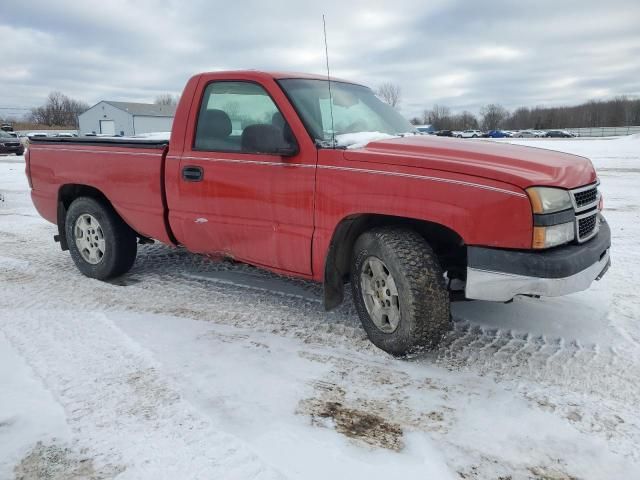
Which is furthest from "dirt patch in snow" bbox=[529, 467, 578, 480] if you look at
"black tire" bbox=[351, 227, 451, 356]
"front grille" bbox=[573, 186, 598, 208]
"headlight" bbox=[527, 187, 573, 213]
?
"front grille" bbox=[573, 186, 598, 208]

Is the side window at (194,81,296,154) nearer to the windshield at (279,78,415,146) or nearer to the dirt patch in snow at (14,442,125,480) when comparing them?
the windshield at (279,78,415,146)

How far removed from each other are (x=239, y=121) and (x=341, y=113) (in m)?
0.80

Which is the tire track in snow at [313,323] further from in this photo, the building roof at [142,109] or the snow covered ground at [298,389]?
the building roof at [142,109]

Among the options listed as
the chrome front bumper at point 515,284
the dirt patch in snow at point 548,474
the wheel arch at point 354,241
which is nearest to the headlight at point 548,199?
the chrome front bumper at point 515,284

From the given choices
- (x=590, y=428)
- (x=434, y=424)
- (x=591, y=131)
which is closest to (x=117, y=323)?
(x=434, y=424)

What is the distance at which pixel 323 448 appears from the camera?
2340 millimetres

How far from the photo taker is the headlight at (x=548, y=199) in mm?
2668

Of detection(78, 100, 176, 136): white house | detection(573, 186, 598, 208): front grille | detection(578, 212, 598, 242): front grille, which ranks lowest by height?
detection(578, 212, 598, 242): front grille

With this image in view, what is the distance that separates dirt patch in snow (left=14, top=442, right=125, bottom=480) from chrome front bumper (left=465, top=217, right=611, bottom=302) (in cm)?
202

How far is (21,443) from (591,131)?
78.8 metres

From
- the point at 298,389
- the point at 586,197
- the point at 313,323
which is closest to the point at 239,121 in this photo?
the point at 313,323

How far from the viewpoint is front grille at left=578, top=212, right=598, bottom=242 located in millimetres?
2984

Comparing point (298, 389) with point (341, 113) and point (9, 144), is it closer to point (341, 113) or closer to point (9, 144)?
point (341, 113)

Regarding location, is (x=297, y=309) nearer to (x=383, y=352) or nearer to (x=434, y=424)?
(x=383, y=352)
